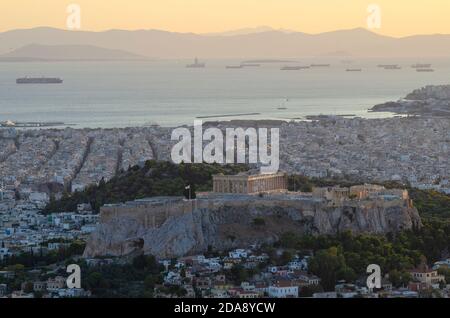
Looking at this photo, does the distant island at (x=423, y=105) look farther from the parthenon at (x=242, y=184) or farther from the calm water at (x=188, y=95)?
the parthenon at (x=242, y=184)

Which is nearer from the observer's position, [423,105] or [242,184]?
[242,184]

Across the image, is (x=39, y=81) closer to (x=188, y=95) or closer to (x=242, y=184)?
(x=188, y=95)

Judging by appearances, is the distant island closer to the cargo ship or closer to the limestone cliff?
the cargo ship

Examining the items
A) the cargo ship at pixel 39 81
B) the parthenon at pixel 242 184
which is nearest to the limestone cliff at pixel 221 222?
the parthenon at pixel 242 184

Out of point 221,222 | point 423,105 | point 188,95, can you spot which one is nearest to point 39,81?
point 188,95

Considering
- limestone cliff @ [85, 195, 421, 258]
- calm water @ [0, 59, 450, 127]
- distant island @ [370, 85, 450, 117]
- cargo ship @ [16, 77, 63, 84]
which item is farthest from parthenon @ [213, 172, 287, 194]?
cargo ship @ [16, 77, 63, 84]

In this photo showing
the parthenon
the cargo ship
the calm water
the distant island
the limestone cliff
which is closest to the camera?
the limestone cliff
